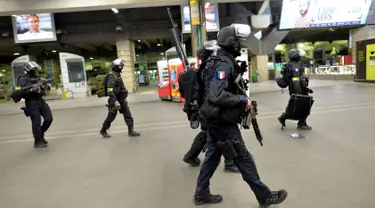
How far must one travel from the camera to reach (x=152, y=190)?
9.80 feet

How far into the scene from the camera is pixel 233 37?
2.39m

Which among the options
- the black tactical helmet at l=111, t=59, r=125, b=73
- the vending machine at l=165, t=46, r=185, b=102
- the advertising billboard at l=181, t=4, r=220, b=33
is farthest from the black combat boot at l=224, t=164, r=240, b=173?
the advertising billboard at l=181, t=4, r=220, b=33

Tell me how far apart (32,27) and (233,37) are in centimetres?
1557

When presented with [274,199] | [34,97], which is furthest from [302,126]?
[34,97]

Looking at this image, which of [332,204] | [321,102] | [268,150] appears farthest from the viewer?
[321,102]

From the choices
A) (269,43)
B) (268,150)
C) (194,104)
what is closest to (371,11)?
(269,43)

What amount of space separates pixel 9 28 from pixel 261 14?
14778 mm

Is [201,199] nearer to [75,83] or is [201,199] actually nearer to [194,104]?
[194,104]

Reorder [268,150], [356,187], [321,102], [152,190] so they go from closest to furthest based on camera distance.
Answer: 1. [356,187]
2. [152,190]
3. [268,150]
4. [321,102]

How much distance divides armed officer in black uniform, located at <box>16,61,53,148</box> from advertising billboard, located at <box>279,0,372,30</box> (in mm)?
14922

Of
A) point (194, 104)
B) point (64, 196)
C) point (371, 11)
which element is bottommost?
point (64, 196)

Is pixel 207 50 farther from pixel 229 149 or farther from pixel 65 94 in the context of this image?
pixel 65 94

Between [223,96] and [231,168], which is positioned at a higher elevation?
[223,96]

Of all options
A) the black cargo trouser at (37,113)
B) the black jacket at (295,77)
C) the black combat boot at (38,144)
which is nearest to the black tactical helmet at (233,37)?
the black jacket at (295,77)
